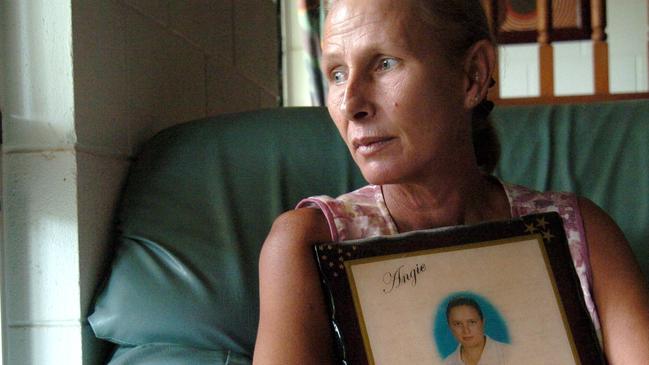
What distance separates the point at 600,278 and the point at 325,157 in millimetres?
529

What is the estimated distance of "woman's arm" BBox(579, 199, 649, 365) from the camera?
0.88m

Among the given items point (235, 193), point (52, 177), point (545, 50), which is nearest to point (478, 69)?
point (235, 193)

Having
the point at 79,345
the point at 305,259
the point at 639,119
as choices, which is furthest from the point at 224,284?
the point at 639,119

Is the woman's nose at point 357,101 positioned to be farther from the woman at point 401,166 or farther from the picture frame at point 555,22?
the picture frame at point 555,22

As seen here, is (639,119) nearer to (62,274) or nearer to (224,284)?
(224,284)

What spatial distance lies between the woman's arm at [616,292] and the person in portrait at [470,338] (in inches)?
5.9

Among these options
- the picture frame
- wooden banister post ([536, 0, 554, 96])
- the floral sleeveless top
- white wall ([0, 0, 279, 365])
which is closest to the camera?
the floral sleeveless top

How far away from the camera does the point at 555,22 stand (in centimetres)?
239

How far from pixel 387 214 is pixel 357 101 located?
7.1 inches

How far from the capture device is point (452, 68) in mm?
938

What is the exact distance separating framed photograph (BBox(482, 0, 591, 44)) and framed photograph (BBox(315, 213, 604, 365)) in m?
1.49

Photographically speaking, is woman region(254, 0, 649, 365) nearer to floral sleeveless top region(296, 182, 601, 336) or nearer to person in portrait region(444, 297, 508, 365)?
floral sleeveless top region(296, 182, 601, 336)

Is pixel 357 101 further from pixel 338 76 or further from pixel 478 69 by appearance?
pixel 478 69

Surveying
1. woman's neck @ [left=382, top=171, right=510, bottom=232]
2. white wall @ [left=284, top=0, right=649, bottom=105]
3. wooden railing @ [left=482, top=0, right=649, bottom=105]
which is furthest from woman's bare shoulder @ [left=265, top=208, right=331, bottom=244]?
white wall @ [left=284, top=0, right=649, bottom=105]
